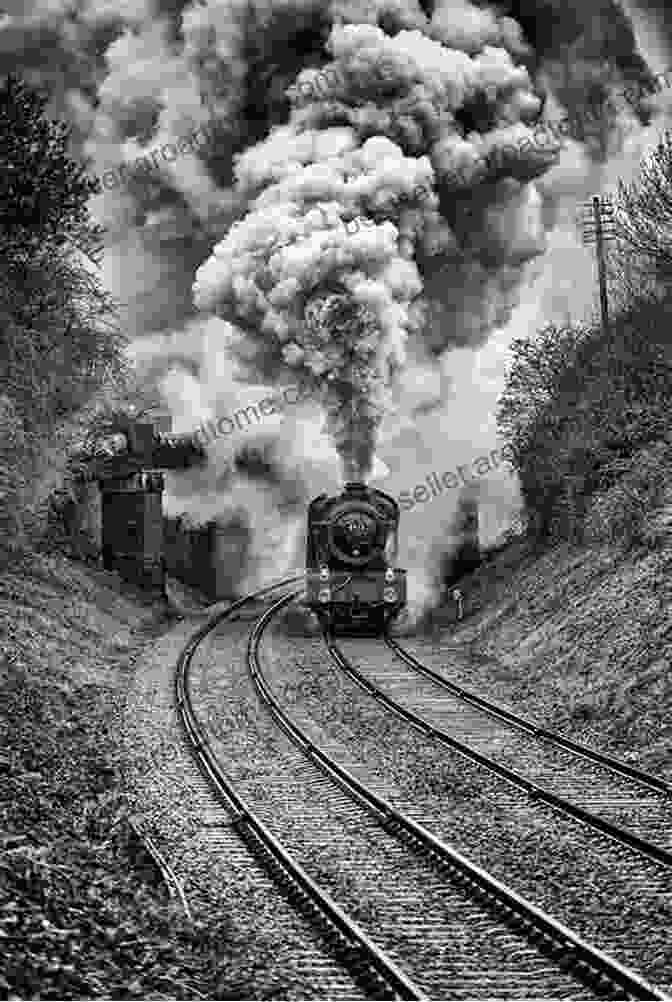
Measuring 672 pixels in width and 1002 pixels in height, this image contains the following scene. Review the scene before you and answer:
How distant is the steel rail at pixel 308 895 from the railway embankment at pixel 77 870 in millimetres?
607

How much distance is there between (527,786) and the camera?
10508mm

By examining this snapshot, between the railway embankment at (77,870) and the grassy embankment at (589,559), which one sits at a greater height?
the grassy embankment at (589,559)

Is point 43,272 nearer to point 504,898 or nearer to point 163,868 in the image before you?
point 163,868

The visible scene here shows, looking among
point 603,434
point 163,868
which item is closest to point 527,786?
point 163,868

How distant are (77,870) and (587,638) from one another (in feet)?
33.7

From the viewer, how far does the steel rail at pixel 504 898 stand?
6.18 m

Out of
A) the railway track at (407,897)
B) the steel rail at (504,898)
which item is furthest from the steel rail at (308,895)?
the steel rail at (504,898)

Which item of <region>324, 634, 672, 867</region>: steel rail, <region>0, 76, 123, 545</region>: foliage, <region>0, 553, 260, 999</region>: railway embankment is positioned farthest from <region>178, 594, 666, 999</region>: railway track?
<region>0, 76, 123, 545</region>: foliage

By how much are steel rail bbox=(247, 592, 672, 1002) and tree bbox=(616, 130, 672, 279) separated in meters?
13.3

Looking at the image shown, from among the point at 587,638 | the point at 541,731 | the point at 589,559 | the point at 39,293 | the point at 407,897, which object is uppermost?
the point at 39,293

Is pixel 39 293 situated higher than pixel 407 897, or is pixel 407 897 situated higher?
pixel 39 293

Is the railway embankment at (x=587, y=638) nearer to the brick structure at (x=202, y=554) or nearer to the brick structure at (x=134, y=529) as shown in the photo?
the brick structure at (x=134, y=529)

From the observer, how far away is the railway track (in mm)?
6293

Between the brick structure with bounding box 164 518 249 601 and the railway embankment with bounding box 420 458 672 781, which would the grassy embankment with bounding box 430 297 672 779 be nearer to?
the railway embankment with bounding box 420 458 672 781
